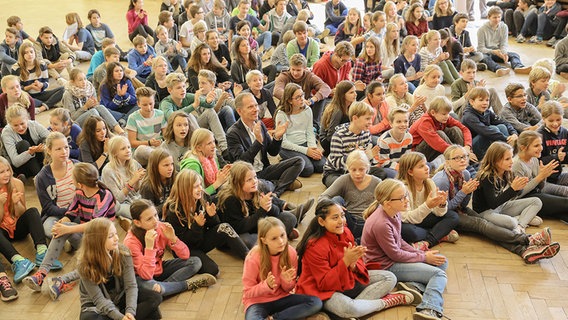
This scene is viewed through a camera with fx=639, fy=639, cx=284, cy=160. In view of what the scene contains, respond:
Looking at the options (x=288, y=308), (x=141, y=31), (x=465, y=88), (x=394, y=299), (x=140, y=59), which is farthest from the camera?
(x=141, y=31)

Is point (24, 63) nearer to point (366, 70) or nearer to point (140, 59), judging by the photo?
point (140, 59)

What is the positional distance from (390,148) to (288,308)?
6.59 feet

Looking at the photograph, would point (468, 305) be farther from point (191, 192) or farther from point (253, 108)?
point (253, 108)

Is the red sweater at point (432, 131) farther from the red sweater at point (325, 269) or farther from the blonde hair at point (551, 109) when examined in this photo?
the red sweater at point (325, 269)

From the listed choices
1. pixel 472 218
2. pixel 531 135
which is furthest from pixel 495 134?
pixel 472 218

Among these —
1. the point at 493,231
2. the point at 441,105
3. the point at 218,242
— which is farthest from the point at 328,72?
the point at 218,242

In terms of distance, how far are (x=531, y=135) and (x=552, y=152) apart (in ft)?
1.69

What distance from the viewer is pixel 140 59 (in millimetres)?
7891

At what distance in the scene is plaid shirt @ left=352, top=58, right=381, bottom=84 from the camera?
6988 mm

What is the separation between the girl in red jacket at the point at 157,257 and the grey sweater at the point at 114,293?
0.13 m

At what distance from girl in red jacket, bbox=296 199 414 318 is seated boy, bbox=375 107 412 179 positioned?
1494mm

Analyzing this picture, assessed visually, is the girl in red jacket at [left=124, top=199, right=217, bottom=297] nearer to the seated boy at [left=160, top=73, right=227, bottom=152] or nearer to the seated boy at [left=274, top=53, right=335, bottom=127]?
the seated boy at [left=160, top=73, right=227, bottom=152]

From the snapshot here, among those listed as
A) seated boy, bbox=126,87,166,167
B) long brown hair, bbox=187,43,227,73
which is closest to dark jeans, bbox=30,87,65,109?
long brown hair, bbox=187,43,227,73

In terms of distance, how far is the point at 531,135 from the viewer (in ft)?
15.5
